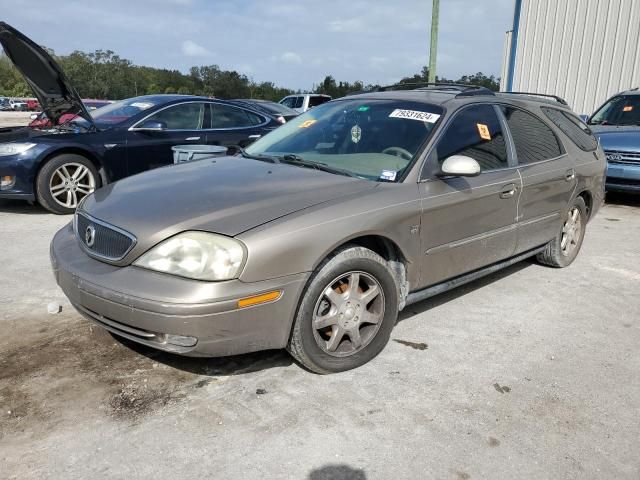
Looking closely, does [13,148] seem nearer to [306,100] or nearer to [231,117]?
[231,117]

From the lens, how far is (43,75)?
21.4ft

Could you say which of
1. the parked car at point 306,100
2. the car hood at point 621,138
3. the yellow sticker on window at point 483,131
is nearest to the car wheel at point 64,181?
the yellow sticker on window at point 483,131

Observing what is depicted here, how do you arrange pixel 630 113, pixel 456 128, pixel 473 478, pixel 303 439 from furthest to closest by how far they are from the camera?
pixel 630 113
pixel 456 128
pixel 303 439
pixel 473 478

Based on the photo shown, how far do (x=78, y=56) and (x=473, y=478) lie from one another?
80.6 m

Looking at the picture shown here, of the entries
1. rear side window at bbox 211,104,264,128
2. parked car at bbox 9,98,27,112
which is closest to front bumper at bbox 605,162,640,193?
rear side window at bbox 211,104,264,128

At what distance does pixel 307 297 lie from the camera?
2.72 m

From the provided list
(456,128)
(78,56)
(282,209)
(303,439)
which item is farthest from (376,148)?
(78,56)

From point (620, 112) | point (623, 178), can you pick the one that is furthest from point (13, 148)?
→ point (620, 112)

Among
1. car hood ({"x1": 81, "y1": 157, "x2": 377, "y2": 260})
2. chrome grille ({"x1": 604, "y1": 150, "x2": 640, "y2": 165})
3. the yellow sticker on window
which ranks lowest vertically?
chrome grille ({"x1": 604, "y1": 150, "x2": 640, "y2": 165})

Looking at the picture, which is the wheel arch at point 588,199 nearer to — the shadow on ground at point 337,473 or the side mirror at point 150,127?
the shadow on ground at point 337,473

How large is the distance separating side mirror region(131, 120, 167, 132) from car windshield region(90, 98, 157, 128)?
9.1 inches

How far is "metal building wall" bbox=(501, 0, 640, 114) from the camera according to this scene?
545 inches

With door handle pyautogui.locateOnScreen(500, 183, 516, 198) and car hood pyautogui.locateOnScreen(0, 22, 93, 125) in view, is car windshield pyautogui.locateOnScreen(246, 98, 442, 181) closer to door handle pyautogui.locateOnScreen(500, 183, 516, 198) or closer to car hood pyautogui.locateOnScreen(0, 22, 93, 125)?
door handle pyautogui.locateOnScreen(500, 183, 516, 198)

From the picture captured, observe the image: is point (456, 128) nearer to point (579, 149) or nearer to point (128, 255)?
point (579, 149)
